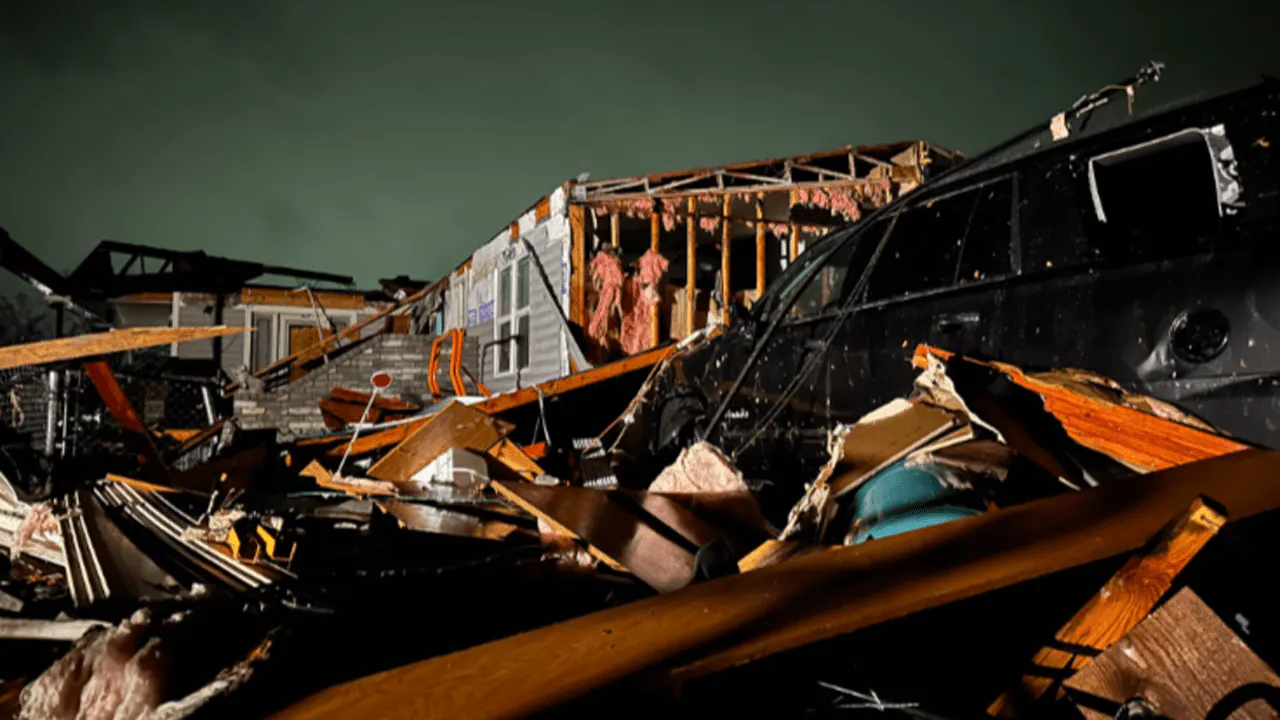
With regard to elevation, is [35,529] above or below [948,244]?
below

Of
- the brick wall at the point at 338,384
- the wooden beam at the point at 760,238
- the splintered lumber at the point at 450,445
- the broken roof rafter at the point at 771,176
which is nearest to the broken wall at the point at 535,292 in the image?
the broken roof rafter at the point at 771,176

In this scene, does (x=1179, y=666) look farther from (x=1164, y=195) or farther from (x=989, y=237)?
(x=989, y=237)

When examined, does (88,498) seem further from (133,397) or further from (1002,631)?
(133,397)

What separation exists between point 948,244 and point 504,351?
34.6 ft

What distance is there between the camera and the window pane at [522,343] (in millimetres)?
11734

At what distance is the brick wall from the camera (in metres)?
11.4

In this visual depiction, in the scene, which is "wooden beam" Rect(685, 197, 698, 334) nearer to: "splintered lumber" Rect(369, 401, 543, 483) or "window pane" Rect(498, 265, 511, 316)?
"window pane" Rect(498, 265, 511, 316)

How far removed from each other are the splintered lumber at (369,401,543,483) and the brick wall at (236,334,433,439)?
7104mm

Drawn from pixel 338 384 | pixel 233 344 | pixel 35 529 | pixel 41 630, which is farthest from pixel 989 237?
pixel 233 344

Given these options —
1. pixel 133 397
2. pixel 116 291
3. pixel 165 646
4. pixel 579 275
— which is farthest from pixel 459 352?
pixel 116 291

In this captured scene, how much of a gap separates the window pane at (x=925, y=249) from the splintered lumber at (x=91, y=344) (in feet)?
12.6

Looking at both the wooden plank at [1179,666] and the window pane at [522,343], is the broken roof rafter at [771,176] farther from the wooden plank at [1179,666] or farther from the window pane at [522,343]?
the wooden plank at [1179,666]

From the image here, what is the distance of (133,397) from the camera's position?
12.6 m

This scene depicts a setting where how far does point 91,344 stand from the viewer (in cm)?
413
